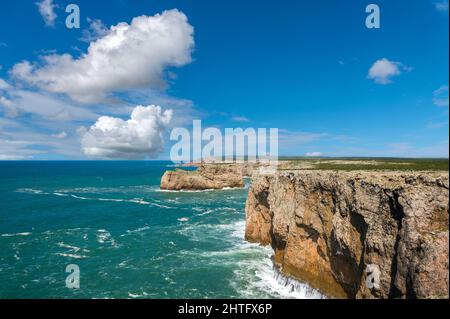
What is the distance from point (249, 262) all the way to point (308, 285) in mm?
12065

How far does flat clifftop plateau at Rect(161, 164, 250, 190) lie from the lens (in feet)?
449

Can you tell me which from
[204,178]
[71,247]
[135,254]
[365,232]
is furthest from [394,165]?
[204,178]

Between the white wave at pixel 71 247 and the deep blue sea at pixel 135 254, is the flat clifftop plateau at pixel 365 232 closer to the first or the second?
the deep blue sea at pixel 135 254

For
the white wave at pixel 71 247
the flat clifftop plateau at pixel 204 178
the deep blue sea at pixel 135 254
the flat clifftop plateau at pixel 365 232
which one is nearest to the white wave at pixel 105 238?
the deep blue sea at pixel 135 254

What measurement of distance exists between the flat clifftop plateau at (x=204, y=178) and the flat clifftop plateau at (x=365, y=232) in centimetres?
9407

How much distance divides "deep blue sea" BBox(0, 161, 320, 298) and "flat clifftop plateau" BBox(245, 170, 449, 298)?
4082mm

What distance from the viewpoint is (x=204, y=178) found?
14325 centimetres

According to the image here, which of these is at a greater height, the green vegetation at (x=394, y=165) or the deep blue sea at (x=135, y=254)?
the green vegetation at (x=394, y=165)

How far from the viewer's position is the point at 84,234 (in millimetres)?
63844

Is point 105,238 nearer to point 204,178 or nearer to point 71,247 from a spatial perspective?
point 71,247

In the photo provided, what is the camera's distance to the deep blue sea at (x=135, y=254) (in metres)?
38.5

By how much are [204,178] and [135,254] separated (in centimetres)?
9209
